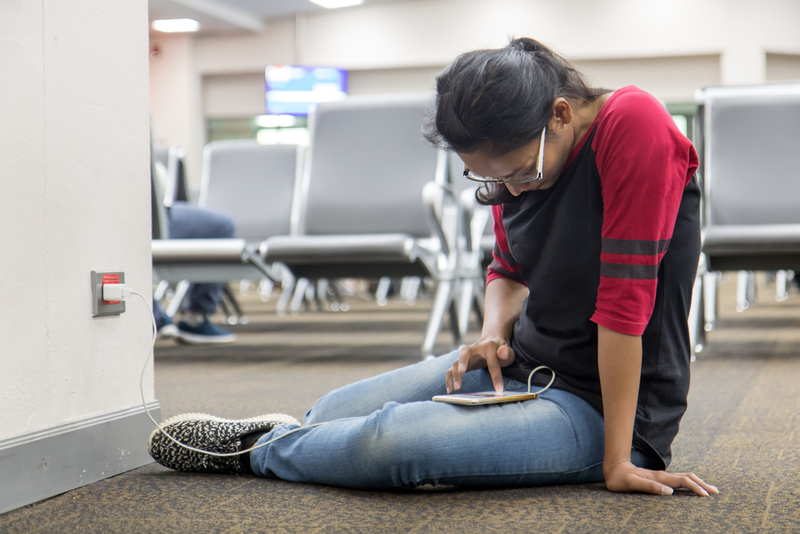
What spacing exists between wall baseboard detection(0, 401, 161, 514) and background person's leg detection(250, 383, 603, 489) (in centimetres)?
36

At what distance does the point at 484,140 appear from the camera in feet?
3.33

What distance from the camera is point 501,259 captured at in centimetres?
133

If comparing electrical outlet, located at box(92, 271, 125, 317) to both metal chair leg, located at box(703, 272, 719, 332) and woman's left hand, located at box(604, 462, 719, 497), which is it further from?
metal chair leg, located at box(703, 272, 719, 332)

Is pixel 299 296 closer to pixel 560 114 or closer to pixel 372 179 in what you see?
pixel 372 179

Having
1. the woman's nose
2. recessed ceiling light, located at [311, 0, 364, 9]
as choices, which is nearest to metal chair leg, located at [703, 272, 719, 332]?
the woman's nose

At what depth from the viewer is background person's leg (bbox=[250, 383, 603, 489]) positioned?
108 centimetres

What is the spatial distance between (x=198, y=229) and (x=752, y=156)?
2170 millimetres

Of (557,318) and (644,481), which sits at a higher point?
(557,318)

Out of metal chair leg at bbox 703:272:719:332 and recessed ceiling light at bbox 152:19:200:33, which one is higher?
recessed ceiling light at bbox 152:19:200:33

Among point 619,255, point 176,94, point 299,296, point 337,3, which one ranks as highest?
point 337,3

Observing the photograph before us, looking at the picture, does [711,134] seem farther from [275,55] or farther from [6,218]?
[275,55]

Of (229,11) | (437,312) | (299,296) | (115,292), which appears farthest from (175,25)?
(115,292)

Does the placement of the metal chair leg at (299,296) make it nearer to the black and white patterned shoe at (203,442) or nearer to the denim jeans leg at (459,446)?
the black and white patterned shoe at (203,442)

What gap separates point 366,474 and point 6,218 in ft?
1.95
